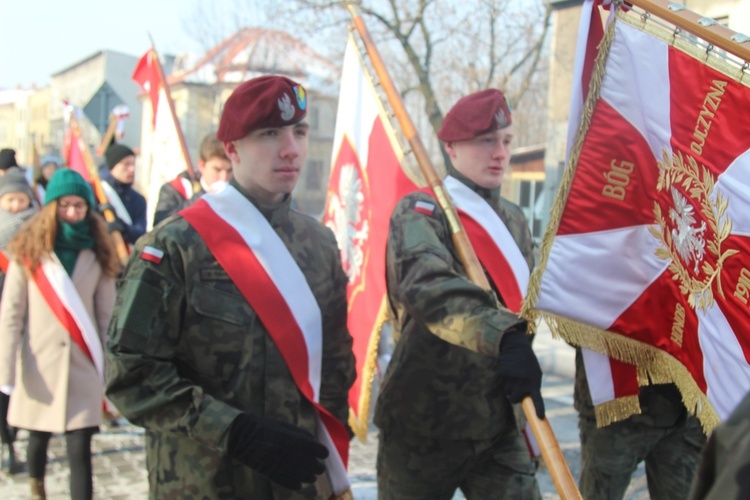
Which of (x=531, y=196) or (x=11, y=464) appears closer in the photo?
(x=11, y=464)

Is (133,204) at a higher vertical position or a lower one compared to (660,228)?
lower

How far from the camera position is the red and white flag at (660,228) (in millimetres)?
2398

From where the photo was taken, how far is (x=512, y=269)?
3416 mm

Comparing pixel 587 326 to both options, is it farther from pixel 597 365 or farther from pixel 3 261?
pixel 3 261

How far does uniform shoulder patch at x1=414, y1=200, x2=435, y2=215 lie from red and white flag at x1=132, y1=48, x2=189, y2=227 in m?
3.79

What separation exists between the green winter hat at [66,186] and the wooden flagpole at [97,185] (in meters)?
1.33

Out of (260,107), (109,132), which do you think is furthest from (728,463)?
(109,132)

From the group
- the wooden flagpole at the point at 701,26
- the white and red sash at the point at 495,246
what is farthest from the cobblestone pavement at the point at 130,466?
the wooden flagpole at the point at 701,26

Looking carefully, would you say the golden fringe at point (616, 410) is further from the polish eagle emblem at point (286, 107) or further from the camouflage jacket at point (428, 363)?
the polish eagle emblem at point (286, 107)

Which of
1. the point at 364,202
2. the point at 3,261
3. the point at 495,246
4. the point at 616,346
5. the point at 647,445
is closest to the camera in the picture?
the point at 616,346

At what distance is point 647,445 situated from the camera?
3.57 metres

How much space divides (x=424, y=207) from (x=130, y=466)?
3.44 metres

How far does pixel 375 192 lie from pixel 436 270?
148 cm

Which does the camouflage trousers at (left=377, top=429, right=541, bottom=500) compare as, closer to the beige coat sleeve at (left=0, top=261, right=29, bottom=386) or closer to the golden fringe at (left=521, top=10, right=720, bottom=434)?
the golden fringe at (left=521, top=10, right=720, bottom=434)
